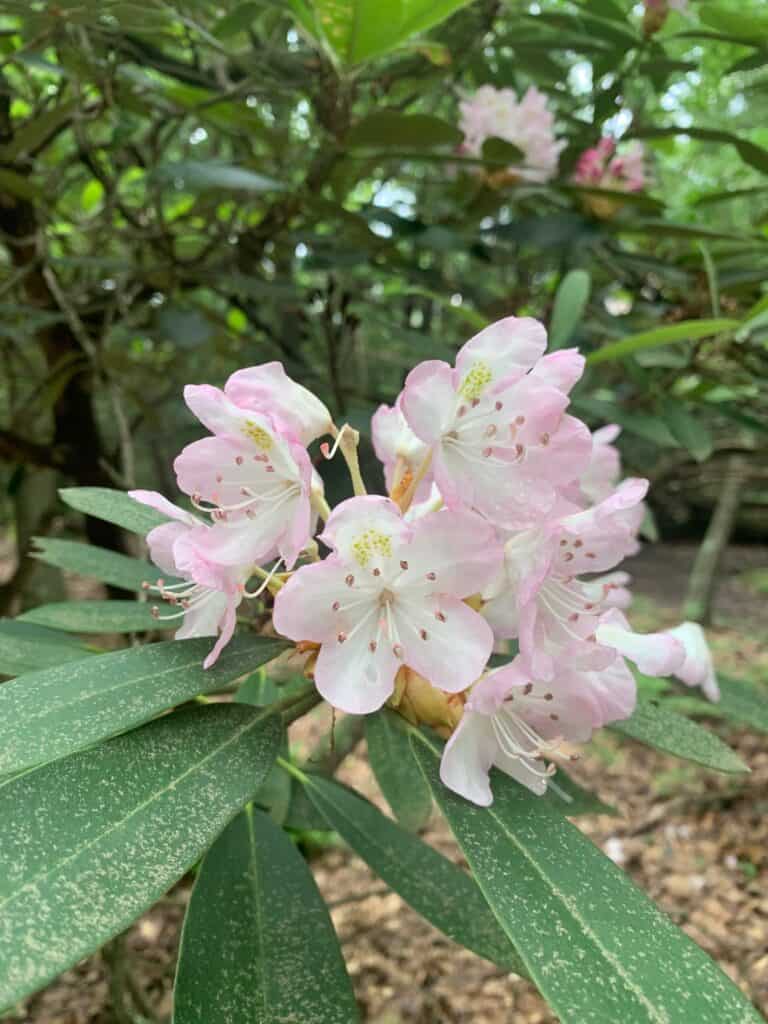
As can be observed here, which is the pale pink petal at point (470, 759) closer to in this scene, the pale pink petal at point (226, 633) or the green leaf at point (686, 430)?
the pale pink petal at point (226, 633)

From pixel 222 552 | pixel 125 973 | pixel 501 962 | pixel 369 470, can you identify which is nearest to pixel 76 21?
pixel 369 470

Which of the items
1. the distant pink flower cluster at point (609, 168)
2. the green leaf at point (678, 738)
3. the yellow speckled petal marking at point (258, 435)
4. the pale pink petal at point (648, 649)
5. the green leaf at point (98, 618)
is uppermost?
the distant pink flower cluster at point (609, 168)

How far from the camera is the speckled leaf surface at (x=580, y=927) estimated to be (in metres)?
0.48

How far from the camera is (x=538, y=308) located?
6.11ft

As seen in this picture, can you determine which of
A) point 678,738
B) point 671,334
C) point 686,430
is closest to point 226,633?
point 678,738

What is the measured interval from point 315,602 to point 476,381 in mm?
218

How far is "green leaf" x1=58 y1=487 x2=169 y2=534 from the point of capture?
0.81 m

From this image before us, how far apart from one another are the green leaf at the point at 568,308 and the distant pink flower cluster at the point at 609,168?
0.34 meters

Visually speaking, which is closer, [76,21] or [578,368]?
[578,368]

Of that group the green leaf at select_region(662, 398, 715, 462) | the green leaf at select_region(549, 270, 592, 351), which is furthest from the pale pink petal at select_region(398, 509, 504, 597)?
the green leaf at select_region(662, 398, 715, 462)

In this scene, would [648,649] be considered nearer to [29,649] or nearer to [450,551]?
[450,551]

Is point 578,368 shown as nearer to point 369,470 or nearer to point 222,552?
point 222,552

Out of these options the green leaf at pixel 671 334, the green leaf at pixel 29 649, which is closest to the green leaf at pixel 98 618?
the green leaf at pixel 29 649

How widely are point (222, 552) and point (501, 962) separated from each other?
0.49 m
